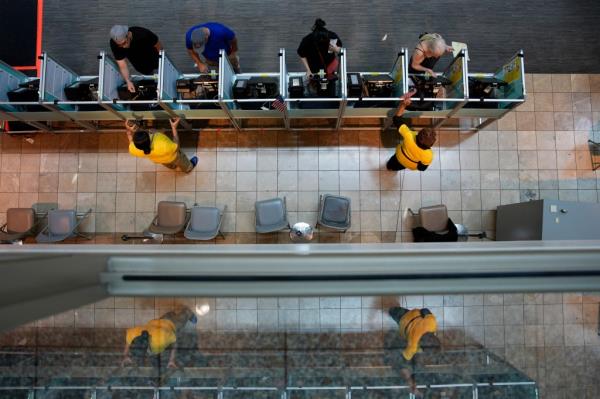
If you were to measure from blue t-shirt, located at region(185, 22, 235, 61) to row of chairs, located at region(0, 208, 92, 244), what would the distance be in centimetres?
270

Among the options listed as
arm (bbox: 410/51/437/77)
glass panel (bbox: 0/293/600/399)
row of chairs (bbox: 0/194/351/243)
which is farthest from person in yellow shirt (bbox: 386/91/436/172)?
glass panel (bbox: 0/293/600/399)

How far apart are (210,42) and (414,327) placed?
418 centimetres

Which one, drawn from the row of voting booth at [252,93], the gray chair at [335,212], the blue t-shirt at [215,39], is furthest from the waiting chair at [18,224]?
the gray chair at [335,212]

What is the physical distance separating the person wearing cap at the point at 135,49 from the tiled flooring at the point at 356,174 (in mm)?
1210

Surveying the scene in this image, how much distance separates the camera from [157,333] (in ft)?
4.59

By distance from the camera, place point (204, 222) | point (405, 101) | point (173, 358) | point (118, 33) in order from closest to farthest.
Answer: point (173, 358), point (118, 33), point (405, 101), point (204, 222)

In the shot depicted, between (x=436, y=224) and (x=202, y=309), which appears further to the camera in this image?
(x=436, y=224)

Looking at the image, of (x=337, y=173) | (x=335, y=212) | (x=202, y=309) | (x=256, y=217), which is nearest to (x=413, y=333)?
(x=202, y=309)

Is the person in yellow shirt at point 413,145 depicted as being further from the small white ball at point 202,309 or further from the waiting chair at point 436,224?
the small white ball at point 202,309

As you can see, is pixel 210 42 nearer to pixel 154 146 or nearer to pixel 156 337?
pixel 154 146

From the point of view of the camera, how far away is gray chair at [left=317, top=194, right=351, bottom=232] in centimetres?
507

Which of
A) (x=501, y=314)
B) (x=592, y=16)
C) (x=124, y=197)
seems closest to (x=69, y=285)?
(x=501, y=314)

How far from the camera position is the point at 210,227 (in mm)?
5062

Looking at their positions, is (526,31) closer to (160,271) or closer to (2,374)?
(160,271)
